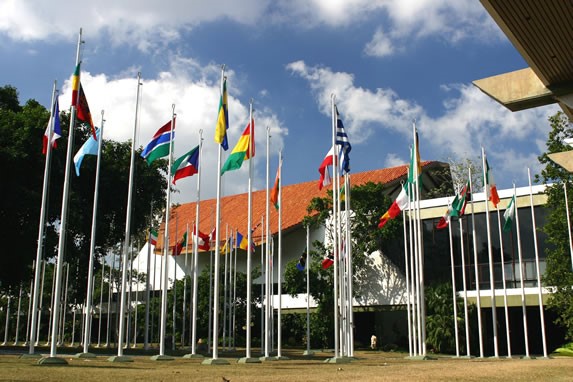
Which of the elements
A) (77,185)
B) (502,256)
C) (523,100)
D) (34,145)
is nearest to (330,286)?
(502,256)

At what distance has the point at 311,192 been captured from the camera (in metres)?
49.1

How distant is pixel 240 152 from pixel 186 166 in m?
2.19

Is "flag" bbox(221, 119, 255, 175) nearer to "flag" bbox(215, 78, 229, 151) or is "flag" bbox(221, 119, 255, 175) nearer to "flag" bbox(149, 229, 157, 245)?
"flag" bbox(215, 78, 229, 151)

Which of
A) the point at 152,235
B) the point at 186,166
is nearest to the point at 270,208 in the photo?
the point at 152,235

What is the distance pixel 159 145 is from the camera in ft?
71.7

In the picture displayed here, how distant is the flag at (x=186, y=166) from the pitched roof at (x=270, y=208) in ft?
57.5

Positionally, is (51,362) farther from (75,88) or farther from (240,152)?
(240,152)

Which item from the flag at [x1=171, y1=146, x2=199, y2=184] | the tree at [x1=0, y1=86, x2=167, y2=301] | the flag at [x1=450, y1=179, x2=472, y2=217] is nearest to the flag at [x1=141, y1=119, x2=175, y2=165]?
the flag at [x1=171, y1=146, x2=199, y2=184]

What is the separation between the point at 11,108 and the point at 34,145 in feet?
14.2

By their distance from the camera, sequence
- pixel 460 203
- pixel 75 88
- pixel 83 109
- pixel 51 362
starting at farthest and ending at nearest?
pixel 460 203 → pixel 83 109 → pixel 75 88 → pixel 51 362

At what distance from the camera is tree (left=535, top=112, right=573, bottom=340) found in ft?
90.0

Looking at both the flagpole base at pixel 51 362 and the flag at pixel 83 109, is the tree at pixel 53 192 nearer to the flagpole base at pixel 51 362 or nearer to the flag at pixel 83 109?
the flag at pixel 83 109

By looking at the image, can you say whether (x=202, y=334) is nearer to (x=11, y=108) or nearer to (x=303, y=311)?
(x=303, y=311)

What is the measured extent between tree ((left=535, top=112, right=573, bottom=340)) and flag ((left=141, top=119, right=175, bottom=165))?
16.1m
